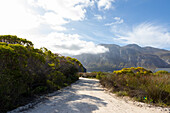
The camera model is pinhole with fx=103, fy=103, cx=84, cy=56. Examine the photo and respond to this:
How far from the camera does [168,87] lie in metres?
4.72

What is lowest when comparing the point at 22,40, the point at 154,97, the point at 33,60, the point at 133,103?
the point at 133,103

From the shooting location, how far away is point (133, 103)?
467 centimetres

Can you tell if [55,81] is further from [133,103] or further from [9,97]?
[133,103]

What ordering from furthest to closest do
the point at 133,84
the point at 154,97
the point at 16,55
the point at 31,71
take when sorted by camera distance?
the point at 133,84, the point at 31,71, the point at 154,97, the point at 16,55

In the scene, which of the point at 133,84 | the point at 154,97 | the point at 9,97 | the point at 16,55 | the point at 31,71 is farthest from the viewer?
the point at 133,84

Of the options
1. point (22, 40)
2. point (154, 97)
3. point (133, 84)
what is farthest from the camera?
point (22, 40)

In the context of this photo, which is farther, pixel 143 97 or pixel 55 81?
pixel 55 81

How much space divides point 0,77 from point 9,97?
80 cm

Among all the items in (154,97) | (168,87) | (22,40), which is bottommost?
(154,97)

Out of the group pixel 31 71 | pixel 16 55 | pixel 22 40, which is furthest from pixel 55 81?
pixel 16 55

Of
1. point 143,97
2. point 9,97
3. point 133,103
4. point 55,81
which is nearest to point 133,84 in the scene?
point 143,97

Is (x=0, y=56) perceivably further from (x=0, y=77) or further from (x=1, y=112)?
(x=1, y=112)

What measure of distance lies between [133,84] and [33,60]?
580cm

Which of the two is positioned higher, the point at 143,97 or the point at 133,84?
the point at 133,84
